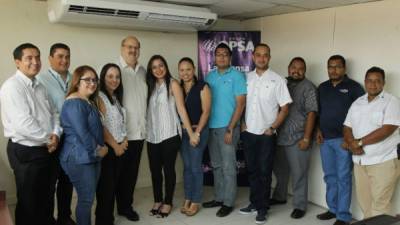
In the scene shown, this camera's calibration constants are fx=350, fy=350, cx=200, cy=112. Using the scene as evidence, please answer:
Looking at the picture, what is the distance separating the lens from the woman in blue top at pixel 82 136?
101 inches

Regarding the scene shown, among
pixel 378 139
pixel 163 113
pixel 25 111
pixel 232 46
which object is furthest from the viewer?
pixel 232 46

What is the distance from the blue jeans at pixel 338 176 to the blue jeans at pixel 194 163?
1232mm

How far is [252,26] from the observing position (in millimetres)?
4883

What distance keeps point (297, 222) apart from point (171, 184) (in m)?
1.33

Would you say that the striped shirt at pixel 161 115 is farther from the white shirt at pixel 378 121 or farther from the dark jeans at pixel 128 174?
the white shirt at pixel 378 121

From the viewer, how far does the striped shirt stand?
3.38 m

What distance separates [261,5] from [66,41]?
7.21 feet

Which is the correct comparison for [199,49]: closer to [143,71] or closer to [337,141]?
[143,71]

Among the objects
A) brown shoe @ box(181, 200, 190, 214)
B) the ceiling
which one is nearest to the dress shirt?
the ceiling

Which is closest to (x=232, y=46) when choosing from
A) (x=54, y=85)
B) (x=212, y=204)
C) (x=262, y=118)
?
(x=262, y=118)

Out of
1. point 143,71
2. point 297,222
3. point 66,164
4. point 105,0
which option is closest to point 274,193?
point 297,222

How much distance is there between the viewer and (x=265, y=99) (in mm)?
3412

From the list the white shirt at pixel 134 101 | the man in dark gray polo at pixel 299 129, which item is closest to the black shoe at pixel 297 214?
the man in dark gray polo at pixel 299 129

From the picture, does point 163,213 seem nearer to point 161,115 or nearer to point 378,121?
point 161,115
